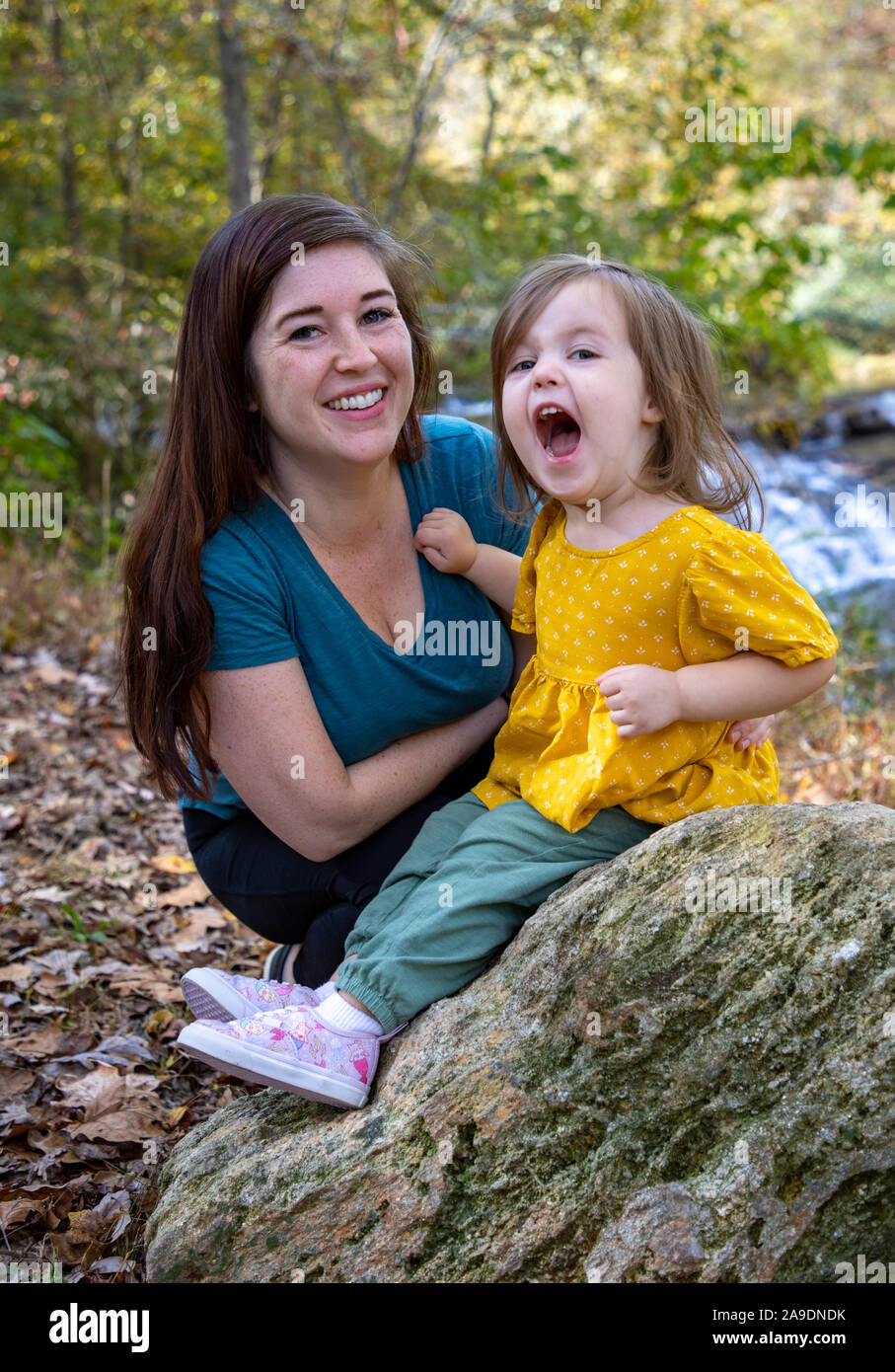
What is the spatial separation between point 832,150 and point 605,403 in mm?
4697

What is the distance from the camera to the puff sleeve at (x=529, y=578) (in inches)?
92.1

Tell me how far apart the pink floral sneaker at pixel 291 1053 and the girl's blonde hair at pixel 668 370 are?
1.13 m

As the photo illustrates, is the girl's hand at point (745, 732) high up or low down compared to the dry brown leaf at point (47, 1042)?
up

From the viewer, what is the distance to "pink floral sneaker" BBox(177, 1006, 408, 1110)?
6.22ft

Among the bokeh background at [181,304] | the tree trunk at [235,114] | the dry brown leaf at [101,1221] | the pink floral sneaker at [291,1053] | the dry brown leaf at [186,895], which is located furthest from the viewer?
the tree trunk at [235,114]

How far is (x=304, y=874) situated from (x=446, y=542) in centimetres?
83

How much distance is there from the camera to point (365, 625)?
2.55m

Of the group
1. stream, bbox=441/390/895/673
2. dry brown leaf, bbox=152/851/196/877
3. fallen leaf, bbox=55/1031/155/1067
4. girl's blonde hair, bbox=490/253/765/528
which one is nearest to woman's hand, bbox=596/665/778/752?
girl's blonde hair, bbox=490/253/765/528

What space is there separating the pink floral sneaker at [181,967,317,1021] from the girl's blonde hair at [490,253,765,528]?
46.5 inches

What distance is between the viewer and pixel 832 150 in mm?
5824

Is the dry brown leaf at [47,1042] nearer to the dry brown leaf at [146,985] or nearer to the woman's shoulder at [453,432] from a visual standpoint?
the dry brown leaf at [146,985]

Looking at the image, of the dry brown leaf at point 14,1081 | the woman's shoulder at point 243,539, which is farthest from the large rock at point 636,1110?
the woman's shoulder at point 243,539
